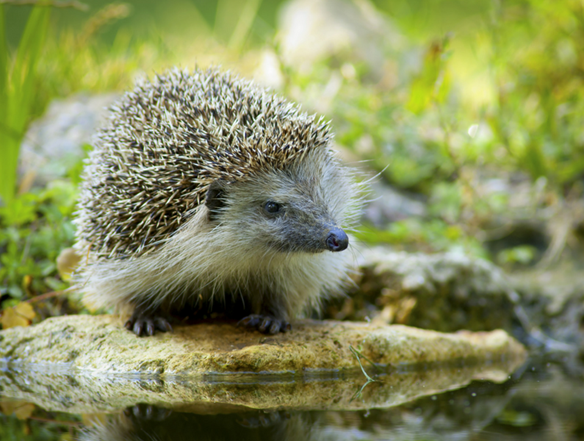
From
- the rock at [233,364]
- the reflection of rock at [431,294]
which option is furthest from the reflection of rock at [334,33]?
the rock at [233,364]

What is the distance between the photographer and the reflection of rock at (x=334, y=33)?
942cm

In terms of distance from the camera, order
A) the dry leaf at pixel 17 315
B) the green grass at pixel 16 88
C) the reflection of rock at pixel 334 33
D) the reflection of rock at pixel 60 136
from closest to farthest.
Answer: the dry leaf at pixel 17 315 < the green grass at pixel 16 88 < the reflection of rock at pixel 60 136 < the reflection of rock at pixel 334 33

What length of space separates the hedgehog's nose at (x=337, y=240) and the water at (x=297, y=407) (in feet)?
2.22

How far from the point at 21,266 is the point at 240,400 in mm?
2326

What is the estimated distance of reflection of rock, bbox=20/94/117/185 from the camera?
5.18 meters

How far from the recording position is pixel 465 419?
198 cm

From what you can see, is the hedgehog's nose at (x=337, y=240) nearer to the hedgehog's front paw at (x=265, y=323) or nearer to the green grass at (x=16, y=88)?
the hedgehog's front paw at (x=265, y=323)

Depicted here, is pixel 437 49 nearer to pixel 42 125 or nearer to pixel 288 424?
pixel 288 424

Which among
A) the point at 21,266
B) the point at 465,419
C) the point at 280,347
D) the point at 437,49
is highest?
the point at 437,49

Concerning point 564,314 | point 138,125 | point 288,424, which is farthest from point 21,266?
point 564,314

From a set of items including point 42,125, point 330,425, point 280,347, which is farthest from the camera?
point 42,125

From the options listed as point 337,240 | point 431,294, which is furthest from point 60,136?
point 337,240

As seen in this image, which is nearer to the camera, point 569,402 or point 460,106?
point 569,402

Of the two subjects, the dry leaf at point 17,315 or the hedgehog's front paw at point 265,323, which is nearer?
the hedgehog's front paw at point 265,323
